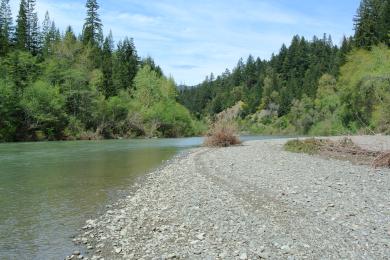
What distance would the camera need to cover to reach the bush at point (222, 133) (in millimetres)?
41469

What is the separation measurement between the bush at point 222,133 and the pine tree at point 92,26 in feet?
275

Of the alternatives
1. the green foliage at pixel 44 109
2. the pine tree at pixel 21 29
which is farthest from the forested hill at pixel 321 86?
the pine tree at pixel 21 29

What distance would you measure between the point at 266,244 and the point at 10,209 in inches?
362

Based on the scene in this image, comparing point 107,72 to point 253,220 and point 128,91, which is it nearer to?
point 128,91

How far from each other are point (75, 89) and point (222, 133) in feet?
147

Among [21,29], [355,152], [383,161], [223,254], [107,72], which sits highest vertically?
[21,29]

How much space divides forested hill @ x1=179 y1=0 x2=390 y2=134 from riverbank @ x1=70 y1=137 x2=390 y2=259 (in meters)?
15.4

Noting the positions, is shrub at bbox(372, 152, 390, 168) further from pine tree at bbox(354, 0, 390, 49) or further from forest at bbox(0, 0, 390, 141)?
pine tree at bbox(354, 0, 390, 49)

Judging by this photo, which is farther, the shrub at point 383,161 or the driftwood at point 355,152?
the driftwood at point 355,152

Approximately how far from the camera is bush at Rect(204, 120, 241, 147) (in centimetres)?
4147

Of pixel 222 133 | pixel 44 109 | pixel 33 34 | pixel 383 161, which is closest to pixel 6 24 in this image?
pixel 33 34

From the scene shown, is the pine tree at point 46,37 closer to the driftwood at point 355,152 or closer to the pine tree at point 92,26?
the pine tree at point 92,26

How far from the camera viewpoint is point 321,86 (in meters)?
113

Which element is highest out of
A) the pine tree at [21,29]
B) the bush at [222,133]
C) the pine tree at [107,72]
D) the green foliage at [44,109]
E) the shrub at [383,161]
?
the pine tree at [21,29]
